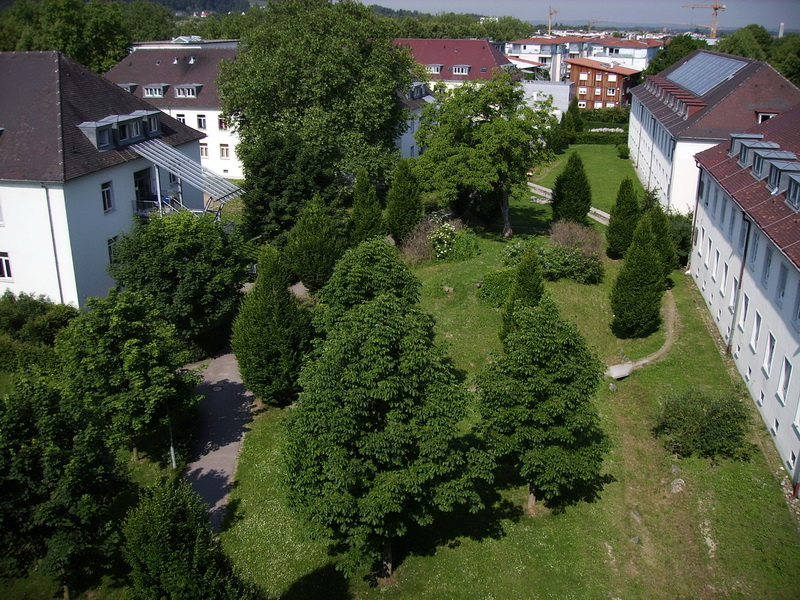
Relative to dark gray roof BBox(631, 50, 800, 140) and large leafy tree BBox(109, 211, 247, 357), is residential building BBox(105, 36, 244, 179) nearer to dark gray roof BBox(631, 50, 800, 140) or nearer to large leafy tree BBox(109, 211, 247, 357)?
large leafy tree BBox(109, 211, 247, 357)

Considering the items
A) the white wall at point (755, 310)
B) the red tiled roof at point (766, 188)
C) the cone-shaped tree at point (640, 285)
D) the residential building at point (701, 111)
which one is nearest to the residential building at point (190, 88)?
the residential building at point (701, 111)

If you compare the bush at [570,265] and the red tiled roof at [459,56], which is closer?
the bush at [570,265]

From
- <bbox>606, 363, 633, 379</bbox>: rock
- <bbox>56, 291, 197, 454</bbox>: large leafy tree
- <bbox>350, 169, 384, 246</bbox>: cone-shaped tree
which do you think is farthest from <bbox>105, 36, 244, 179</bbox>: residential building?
<bbox>606, 363, 633, 379</bbox>: rock

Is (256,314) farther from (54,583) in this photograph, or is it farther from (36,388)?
(54,583)

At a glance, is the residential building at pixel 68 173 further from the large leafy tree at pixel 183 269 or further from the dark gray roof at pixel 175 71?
the dark gray roof at pixel 175 71

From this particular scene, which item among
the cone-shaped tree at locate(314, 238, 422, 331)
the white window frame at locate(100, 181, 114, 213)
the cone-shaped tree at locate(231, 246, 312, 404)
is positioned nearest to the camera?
the cone-shaped tree at locate(314, 238, 422, 331)
